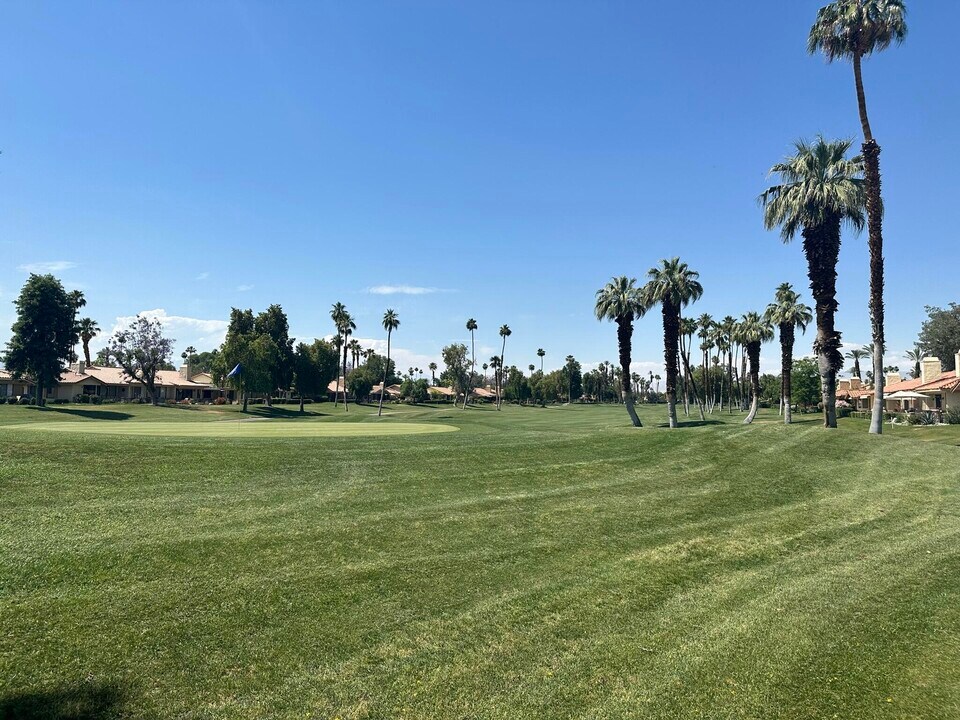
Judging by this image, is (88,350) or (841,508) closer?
(841,508)

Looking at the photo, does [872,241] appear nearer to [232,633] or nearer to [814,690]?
[814,690]

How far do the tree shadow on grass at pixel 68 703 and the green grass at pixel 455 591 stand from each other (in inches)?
1.0

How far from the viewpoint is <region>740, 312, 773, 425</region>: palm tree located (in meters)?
50.2

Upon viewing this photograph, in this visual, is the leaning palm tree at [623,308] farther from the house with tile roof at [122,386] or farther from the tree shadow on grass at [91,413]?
the house with tile roof at [122,386]

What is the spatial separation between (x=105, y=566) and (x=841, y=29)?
115 feet

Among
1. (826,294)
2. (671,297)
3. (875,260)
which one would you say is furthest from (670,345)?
(875,260)

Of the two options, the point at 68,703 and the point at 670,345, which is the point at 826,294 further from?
the point at 68,703

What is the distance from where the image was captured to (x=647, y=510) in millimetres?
11320

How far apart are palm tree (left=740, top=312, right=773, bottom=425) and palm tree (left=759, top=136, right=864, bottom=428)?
71.9ft

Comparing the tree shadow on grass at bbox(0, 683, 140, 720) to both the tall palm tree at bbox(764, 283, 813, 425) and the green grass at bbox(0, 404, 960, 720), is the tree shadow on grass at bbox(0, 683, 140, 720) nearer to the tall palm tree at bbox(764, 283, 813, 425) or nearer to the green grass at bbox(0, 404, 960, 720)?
the green grass at bbox(0, 404, 960, 720)

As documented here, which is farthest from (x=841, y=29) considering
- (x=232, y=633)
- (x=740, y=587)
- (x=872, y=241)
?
(x=232, y=633)

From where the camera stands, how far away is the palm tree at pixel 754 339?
165 feet

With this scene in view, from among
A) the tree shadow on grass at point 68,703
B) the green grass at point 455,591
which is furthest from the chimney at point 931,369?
the tree shadow on grass at point 68,703

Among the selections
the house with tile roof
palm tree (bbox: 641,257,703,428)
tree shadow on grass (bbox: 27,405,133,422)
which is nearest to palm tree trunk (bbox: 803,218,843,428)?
palm tree (bbox: 641,257,703,428)
